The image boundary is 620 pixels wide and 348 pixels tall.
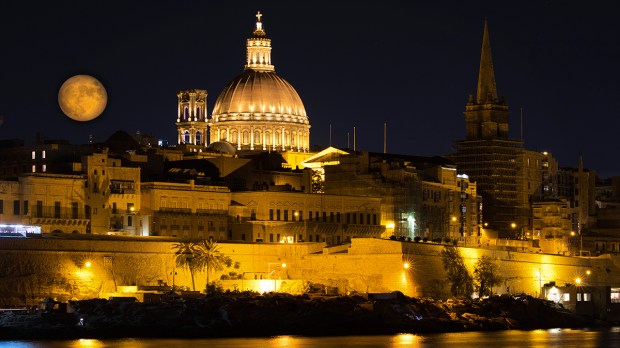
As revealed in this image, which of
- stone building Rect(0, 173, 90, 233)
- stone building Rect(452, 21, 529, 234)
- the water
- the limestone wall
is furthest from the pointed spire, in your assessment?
the water

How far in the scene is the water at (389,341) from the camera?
227 ft

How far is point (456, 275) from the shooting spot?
3578 inches

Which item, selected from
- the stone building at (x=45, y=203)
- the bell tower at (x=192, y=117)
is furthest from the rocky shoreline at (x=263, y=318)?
the bell tower at (x=192, y=117)

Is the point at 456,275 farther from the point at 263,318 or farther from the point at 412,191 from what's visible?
the point at 412,191

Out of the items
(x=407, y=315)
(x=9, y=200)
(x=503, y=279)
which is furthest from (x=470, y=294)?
(x=9, y=200)

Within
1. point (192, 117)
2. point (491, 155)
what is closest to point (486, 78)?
point (491, 155)

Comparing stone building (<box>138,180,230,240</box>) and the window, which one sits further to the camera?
stone building (<box>138,180,230,240</box>)

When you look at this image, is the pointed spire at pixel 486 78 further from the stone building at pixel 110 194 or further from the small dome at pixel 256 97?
the stone building at pixel 110 194

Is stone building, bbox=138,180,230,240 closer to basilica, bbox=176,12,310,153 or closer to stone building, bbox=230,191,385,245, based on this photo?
stone building, bbox=230,191,385,245

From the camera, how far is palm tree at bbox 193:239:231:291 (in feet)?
283

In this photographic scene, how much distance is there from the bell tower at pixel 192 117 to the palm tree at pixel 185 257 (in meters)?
52.4

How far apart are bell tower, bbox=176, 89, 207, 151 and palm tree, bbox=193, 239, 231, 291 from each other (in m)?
51.6

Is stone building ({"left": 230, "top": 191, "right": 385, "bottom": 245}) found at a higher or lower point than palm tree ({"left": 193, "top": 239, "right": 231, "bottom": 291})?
higher

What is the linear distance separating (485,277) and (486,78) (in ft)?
116
